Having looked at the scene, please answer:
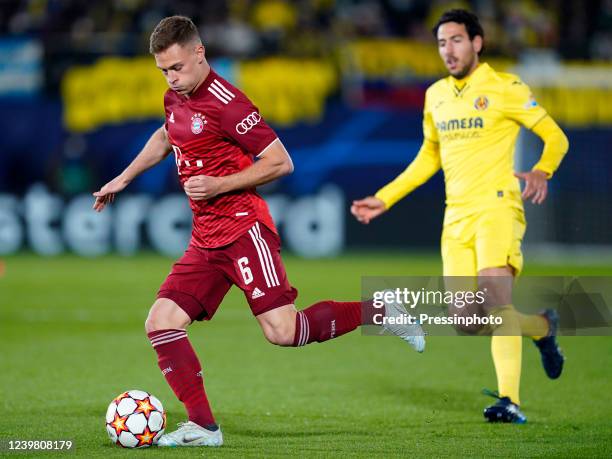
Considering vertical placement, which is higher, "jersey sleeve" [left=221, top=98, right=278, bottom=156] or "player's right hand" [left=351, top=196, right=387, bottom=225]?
"jersey sleeve" [left=221, top=98, right=278, bottom=156]

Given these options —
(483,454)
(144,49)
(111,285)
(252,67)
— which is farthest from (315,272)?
(483,454)

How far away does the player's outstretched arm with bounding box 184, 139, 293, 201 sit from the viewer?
588 centimetres

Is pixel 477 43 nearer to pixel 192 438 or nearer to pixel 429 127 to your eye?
pixel 429 127

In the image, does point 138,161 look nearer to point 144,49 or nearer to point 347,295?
point 347,295

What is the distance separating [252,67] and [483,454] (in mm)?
14350

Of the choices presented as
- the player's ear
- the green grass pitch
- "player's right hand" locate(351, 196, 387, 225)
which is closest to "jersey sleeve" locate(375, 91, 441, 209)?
"player's right hand" locate(351, 196, 387, 225)

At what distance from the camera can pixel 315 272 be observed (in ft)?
55.8

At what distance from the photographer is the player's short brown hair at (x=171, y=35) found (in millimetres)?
5867

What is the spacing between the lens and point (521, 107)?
7070 millimetres

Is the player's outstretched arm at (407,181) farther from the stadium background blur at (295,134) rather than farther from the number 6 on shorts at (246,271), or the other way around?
the stadium background blur at (295,134)

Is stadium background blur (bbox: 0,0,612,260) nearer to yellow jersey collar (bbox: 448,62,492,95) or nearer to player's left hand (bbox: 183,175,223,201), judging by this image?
yellow jersey collar (bbox: 448,62,492,95)

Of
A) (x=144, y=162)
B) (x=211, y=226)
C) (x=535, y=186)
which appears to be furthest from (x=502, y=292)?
(x=144, y=162)

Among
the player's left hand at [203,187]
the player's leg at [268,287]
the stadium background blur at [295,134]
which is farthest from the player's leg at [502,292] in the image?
the stadium background blur at [295,134]

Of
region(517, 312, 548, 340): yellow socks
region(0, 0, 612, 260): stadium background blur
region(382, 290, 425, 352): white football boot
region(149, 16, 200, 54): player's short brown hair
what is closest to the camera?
region(149, 16, 200, 54): player's short brown hair
